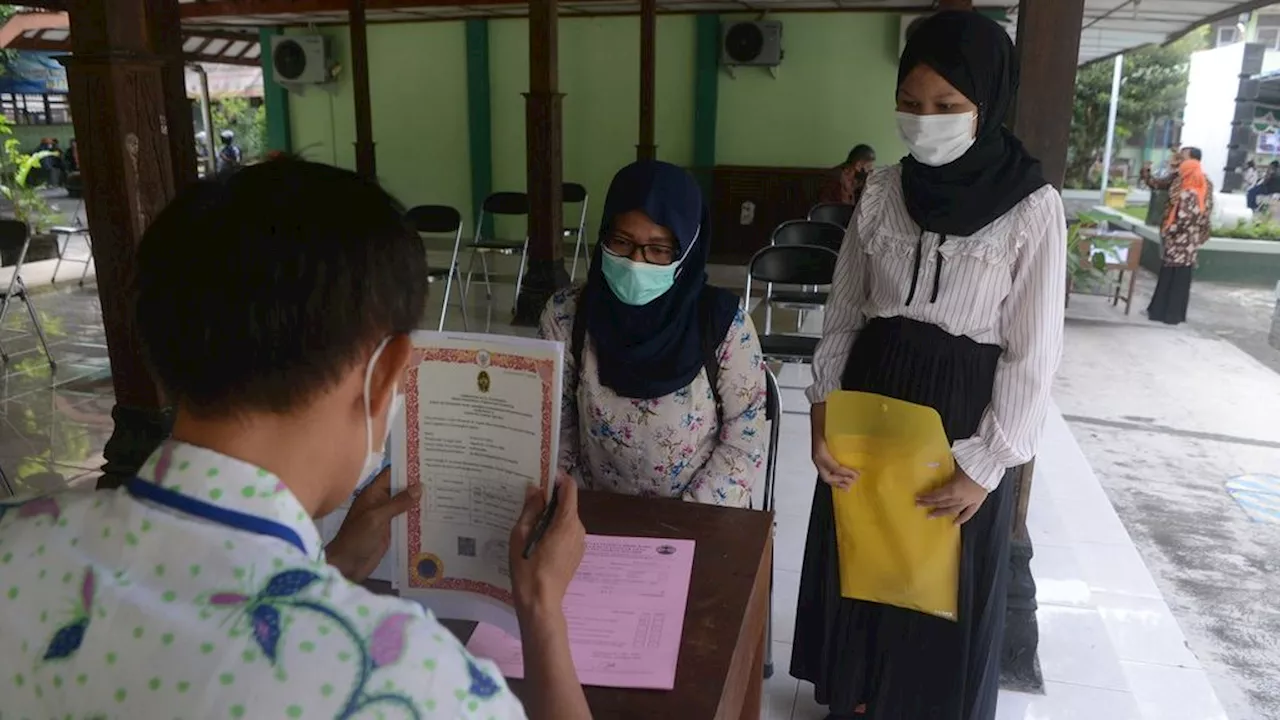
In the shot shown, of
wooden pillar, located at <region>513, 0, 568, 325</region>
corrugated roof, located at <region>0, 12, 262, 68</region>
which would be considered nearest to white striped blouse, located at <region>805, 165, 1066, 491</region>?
wooden pillar, located at <region>513, 0, 568, 325</region>

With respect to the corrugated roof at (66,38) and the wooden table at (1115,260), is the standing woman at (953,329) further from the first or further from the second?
the corrugated roof at (66,38)

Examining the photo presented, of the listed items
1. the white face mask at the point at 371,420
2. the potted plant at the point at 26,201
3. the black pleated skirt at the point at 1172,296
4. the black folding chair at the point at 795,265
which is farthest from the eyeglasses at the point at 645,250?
the potted plant at the point at 26,201

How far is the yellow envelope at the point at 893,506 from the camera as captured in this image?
5.46ft

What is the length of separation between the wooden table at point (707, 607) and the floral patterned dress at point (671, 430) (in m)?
0.26

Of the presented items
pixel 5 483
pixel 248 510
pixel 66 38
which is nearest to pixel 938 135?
pixel 248 510

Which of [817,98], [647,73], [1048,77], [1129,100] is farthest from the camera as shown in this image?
[1129,100]

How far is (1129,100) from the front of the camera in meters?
15.3

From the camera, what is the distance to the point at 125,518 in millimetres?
575

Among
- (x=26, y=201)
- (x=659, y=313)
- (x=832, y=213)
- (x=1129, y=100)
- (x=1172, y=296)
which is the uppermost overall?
(x=1129, y=100)

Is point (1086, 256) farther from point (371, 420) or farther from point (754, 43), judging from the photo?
point (371, 420)

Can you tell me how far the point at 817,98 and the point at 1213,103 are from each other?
9195mm

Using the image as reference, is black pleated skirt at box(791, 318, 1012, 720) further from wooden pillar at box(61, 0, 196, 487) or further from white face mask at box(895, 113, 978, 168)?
wooden pillar at box(61, 0, 196, 487)

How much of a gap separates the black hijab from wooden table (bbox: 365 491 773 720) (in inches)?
26.5

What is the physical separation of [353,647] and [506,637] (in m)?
0.55
